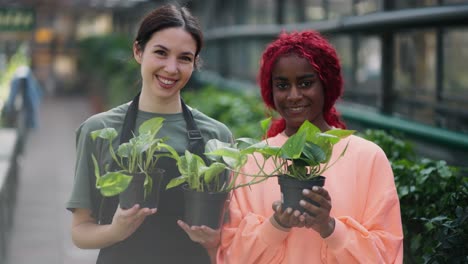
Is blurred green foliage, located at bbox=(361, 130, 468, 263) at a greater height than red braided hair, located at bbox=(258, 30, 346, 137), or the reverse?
red braided hair, located at bbox=(258, 30, 346, 137)

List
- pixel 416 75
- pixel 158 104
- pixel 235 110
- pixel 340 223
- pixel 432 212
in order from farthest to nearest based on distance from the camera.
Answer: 1. pixel 235 110
2. pixel 416 75
3. pixel 432 212
4. pixel 158 104
5. pixel 340 223

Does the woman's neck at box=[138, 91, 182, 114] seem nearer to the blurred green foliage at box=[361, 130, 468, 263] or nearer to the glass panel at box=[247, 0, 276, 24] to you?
the blurred green foliage at box=[361, 130, 468, 263]

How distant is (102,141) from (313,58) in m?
0.64

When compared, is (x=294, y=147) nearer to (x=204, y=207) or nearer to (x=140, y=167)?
(x=204, y=207)

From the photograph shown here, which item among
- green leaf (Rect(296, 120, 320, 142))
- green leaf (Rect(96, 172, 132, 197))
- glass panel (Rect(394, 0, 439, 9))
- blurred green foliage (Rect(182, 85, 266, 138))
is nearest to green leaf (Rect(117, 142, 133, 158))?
green leaf (Rect(96, 172, 132, 197))

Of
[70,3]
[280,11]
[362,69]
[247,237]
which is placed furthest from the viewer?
[70,3]

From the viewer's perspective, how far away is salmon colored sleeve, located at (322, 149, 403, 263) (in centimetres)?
191

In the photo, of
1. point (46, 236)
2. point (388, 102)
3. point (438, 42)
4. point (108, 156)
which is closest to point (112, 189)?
point (108, 156)

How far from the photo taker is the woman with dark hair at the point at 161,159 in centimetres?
211

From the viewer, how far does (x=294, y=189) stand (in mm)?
1790

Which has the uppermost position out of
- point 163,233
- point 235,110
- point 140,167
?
point 140,167

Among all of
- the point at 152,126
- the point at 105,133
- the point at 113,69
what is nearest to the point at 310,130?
the point at 152,126

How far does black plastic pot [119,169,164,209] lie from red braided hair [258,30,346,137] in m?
0.44

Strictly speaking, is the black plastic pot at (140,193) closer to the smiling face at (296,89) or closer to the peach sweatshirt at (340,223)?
the peach sweatshirt at (340,223)
